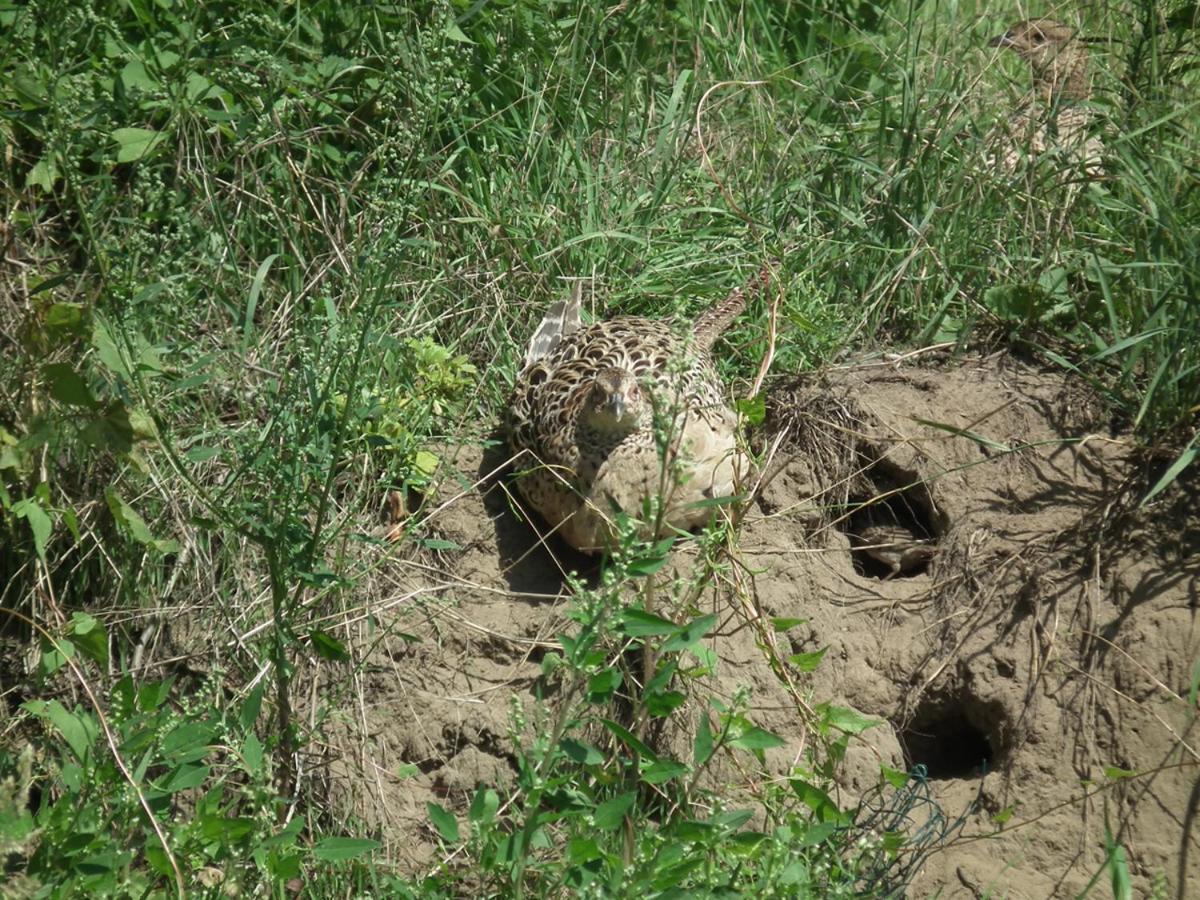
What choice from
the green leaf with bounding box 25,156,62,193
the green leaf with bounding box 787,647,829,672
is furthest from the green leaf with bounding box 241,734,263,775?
the green leaf with bounding box 25,156,62,193

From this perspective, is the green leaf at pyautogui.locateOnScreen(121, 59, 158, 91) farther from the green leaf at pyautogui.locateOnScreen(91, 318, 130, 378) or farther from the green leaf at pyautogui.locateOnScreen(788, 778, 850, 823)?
the green leaf at pyautogui.locateOnScreen(788, 778, 850, 823)

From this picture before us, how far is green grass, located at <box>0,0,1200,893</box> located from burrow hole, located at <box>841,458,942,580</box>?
0.50 meters

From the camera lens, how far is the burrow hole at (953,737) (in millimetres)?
4254

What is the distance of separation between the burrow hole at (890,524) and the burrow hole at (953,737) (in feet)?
1.54

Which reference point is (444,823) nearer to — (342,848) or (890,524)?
(342,848)

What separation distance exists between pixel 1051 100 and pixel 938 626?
205 cm

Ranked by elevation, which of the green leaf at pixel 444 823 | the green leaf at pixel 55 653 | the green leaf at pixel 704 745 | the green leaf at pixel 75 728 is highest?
the green leaf at pixel 704 745

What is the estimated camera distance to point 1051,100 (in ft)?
17.3

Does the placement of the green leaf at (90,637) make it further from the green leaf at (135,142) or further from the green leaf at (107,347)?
the green leaf at (135,142)

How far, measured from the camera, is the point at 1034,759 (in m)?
4.13

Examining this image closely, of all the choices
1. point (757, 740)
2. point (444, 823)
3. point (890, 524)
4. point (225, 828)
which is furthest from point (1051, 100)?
point (225, 828)

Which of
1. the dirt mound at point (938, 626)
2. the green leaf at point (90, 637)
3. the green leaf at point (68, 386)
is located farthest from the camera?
the dirt mound at point (938, 626)

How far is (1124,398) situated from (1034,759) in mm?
1158

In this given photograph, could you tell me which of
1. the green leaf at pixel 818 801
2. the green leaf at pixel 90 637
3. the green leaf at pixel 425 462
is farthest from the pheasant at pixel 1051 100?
the green leaf at pixel 90 637
